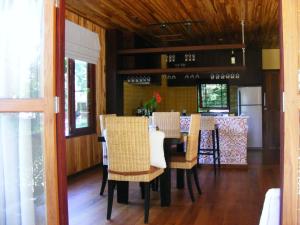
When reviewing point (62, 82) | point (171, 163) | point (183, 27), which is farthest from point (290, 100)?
point (183, 27)

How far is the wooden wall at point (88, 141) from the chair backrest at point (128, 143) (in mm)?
2239

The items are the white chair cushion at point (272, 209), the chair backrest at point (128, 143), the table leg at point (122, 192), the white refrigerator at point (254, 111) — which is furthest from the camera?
the white refrigerator at point (254, 111)

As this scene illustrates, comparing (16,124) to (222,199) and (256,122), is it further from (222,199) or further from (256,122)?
(256,122)

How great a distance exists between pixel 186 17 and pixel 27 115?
474 centimetres

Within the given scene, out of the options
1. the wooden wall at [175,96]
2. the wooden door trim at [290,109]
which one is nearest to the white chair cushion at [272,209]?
the wooden door trim at [290,109]

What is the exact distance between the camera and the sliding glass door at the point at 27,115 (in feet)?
7.27

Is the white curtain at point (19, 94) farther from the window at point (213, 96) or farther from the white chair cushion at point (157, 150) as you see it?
the window at point (213, 96)

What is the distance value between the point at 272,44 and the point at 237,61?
104 cm

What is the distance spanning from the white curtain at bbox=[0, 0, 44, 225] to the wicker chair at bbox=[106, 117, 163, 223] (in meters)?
1.42

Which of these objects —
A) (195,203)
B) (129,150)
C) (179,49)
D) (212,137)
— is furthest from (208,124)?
(129,150)

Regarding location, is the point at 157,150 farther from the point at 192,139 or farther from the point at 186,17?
the point at 186,17

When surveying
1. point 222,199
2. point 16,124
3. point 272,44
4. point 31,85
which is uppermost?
point 272,44

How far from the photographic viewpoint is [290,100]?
6.18ft

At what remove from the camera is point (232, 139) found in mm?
6742
